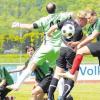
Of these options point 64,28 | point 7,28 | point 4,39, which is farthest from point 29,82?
point 7,28

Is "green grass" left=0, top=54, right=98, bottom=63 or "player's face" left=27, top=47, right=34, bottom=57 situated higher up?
"player's face" left=27, top=47, right=34, bottom=57

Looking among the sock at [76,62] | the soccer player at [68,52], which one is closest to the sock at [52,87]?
the soccer player at [68,52]

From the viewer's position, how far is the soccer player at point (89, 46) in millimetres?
9336

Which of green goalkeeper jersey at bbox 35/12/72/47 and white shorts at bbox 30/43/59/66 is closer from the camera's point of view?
white shorts at bbox 30/43/59/66

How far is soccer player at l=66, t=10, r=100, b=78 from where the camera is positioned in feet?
30.6

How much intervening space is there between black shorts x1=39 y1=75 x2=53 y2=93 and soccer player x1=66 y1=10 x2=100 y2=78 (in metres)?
1.00

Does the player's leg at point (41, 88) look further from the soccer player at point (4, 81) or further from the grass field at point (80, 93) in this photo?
the grass field at point (80, 93)

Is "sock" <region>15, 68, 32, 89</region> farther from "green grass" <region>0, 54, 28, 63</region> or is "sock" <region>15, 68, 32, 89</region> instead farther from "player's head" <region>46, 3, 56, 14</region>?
"green grass" <region>0, 54, 28, 63</region>

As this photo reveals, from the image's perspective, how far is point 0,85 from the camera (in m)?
11.1

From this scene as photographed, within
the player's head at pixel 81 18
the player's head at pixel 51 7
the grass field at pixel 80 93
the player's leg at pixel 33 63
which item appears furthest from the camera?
the grass field at pixel 80 93

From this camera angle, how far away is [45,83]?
10.5 m

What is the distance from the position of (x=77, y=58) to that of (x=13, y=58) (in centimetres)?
1822

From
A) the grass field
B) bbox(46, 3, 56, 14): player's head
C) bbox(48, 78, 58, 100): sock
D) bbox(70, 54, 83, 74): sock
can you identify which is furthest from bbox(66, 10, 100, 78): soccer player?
the grass field

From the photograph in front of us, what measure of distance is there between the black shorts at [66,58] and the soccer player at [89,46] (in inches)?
15.7
